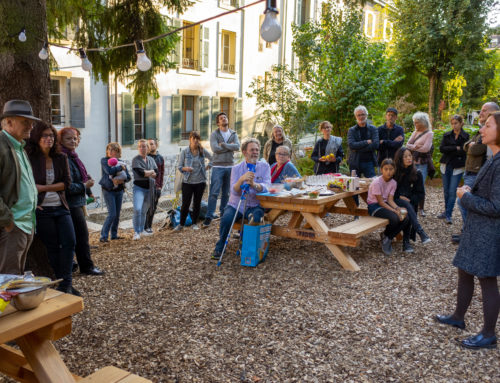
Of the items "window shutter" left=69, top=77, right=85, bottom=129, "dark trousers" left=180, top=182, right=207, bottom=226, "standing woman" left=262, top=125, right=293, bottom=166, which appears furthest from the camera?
"window shutter" left=69, top=77, right=85, bottom=129

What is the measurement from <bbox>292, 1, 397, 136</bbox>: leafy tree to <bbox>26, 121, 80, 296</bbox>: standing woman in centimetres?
976

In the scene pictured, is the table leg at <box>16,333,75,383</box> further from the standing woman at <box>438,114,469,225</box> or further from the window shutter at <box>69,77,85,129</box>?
the window shutter at <box>69,77,85,129</box>

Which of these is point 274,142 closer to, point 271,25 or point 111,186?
point 111,186

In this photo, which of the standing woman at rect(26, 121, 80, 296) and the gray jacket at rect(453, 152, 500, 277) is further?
the standing woman at rect(26, 121, 80, 296)

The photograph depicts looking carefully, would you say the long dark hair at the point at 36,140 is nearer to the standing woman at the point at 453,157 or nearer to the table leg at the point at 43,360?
the table leg at the point at 43,360

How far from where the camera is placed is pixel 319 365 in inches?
135

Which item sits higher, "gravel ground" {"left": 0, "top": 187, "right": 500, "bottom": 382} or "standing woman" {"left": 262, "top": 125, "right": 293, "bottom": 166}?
"standing woman" {"left": 262, "top": 125, "right": 293, "bottom": 166}

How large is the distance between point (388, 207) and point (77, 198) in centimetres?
396

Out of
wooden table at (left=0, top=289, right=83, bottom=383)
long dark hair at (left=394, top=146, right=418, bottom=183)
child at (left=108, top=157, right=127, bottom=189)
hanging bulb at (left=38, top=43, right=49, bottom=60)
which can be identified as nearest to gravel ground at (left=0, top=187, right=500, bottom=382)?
wooden table at (left=0, top=289, right=83, bottom=383)

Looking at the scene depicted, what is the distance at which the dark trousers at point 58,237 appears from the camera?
15.0ft

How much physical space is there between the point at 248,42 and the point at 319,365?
1698cm

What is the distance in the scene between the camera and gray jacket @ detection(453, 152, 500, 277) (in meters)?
3.51

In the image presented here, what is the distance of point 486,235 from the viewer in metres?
3.58

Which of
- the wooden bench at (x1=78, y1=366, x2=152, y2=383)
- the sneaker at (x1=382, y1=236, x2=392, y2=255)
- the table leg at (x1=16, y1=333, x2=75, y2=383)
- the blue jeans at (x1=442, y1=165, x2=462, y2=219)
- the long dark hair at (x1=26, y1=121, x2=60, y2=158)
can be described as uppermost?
the long dark hair at (x1=26, y1=121, x2=60, y2=158)
